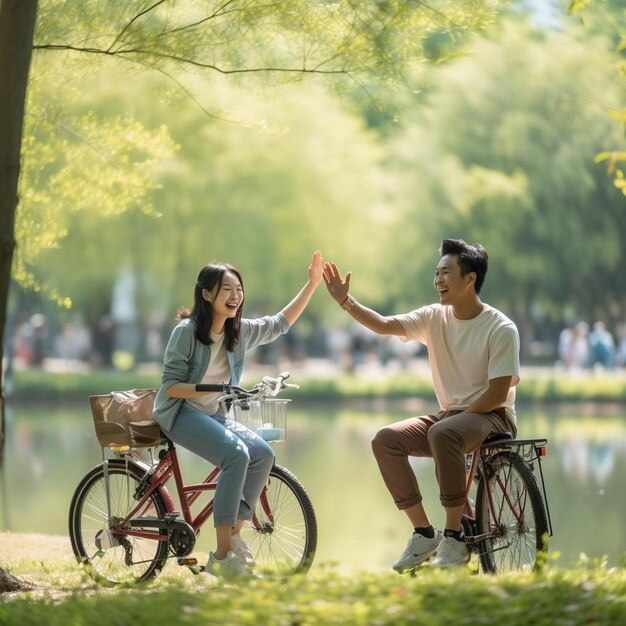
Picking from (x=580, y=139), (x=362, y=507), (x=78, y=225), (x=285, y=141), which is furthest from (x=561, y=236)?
(x=362, y=507)

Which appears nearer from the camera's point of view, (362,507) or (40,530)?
(40,530)

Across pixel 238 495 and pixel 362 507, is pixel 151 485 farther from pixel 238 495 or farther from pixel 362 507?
pixel 362 507

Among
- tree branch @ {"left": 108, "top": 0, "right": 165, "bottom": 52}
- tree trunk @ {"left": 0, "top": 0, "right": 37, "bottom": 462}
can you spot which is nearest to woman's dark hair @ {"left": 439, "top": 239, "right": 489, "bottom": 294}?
tree trunk @ {"left": 0, "top": 0, "right": 37, "bottom": 462}

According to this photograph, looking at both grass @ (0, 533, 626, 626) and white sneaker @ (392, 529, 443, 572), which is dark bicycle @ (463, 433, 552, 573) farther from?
grass @ (0, 533, 626, 626)

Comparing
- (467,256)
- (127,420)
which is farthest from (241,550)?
(467,256)

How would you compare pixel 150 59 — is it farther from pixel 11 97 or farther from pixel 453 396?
pixel 453 396

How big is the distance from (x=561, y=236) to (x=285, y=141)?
7.54m

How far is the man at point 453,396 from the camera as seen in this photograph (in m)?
5.83

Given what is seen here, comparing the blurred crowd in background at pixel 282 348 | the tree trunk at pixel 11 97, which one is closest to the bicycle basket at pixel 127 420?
the tree trunk at pixel 11 97

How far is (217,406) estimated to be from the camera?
245 inches

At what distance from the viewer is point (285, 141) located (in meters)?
31.6

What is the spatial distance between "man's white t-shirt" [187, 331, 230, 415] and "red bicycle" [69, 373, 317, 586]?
0.23 feet

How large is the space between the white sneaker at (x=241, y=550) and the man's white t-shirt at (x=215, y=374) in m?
0.61

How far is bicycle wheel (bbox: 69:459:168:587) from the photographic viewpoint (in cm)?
635
